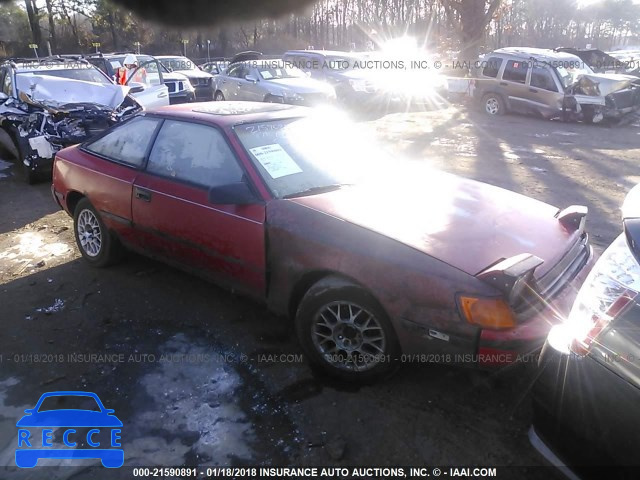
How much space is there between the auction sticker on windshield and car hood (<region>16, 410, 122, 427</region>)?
1725 mm

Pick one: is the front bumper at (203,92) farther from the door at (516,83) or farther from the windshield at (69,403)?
the windshield at (69,403)

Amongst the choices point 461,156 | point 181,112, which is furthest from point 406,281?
point 461,156

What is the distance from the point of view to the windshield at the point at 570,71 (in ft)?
41.4

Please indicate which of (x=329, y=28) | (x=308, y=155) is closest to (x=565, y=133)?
(x=308, y=155)

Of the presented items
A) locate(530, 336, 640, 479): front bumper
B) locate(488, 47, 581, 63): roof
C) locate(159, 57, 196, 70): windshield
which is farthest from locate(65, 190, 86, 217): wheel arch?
locate(159, 57, 196, 70): windshield

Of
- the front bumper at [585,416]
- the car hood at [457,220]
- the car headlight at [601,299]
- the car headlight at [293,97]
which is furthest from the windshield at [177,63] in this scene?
the front bumper at [585,416]

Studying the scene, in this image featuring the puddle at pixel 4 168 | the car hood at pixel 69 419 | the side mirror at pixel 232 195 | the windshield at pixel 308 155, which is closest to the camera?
the car hood at pixel 69 419

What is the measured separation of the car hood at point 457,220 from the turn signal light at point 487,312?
6.6 inches

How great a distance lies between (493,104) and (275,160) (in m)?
12.3

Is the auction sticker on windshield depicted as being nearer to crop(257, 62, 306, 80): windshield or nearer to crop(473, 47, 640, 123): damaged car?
crop(257, 62, 306, 80): windshield

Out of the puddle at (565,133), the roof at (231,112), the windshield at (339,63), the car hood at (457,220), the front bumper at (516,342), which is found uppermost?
the roof at (231,112)

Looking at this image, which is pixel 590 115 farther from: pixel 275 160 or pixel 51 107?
→ pixel 51 107

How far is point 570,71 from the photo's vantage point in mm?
13000

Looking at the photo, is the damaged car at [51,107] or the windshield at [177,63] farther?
the windshield at [177,63]
